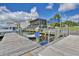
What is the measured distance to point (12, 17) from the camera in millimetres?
2816

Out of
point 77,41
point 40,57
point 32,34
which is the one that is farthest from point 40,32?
point 77,41

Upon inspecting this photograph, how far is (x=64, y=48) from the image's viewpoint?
2785 millimetres

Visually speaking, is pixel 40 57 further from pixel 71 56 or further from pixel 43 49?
pixel 71 56

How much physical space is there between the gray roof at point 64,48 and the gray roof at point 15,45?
0.55ft

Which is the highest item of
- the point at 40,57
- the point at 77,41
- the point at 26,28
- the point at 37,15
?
the point at 37,15

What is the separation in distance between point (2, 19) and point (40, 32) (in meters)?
0.54

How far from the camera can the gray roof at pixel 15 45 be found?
2.75 meters

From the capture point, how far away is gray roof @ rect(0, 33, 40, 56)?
275 cm

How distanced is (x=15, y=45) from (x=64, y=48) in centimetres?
66

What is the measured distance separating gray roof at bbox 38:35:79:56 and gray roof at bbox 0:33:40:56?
166mm

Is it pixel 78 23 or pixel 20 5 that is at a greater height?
pixel 20 5

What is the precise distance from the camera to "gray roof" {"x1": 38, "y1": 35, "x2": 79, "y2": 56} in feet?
9.05

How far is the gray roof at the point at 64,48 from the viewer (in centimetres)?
276

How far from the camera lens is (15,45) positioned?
2.79 metres
